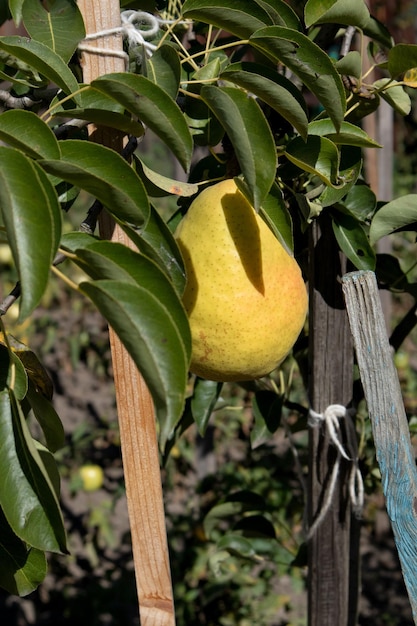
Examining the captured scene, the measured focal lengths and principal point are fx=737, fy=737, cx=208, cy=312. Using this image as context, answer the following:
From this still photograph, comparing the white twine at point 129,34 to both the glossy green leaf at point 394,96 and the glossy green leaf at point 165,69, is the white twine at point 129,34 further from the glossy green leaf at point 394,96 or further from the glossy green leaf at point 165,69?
the glossy green leaf at point 394,96

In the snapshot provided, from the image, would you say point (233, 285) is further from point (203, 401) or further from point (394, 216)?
point (203, 401)

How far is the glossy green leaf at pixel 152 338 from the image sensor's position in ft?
1.82

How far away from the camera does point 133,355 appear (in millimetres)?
571

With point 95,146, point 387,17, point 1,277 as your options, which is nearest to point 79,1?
point 95,146

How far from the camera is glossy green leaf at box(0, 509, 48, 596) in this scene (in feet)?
2.52

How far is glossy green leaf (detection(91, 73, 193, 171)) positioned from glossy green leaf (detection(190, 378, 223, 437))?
0.59m

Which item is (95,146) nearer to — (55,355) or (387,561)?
(387,561)

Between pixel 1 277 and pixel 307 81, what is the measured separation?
309cm

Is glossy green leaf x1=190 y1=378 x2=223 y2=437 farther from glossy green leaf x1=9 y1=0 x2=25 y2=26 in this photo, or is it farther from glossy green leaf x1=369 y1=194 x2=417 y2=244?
glossy green leaf x1=9 y1=0 x2=25 y2=26

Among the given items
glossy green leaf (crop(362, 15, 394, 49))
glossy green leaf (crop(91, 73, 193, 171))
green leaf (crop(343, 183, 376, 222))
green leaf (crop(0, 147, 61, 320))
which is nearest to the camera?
green leaf (crop(0, 147, 61, 320))

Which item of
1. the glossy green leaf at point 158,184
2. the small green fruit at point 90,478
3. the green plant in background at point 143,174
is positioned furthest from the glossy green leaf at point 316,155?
the small green fruit at point 90,478

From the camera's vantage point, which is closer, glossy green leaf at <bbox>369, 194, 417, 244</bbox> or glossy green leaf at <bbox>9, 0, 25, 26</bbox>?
glossy green leaf at <bbox>9, 0, 25, 26</bbox>

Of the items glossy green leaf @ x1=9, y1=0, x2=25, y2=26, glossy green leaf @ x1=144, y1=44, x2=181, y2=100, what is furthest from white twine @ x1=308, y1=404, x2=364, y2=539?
glossy green leaf @ x1=9, y1=0, x2=25, y2=26

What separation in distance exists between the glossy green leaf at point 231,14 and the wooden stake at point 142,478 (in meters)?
0.15
